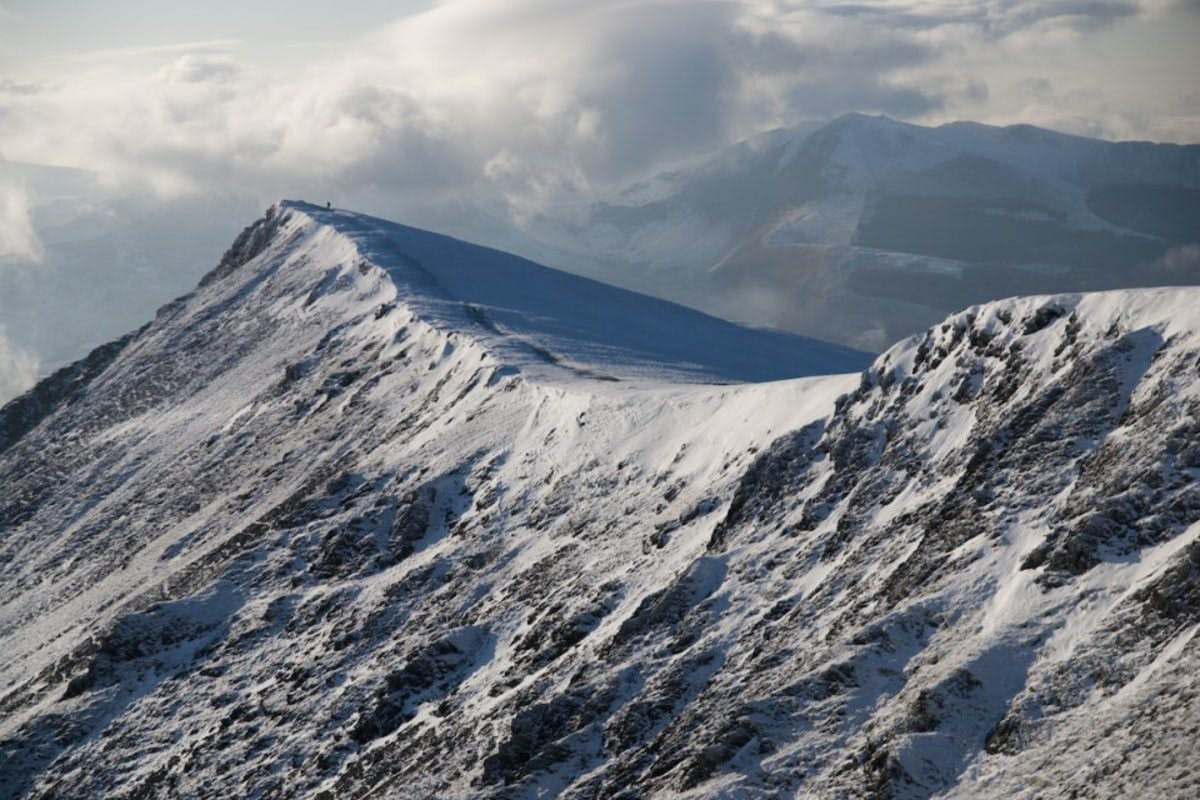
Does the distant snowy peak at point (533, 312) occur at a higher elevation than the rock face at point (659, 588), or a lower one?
higher

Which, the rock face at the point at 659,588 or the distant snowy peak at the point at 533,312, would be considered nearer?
the rock face at the point at 659,588

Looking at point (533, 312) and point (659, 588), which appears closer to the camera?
point (659, 588)

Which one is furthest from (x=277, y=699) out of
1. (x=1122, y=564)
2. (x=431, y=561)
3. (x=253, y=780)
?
(x=1122, y=564)

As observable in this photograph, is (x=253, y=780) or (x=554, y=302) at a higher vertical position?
(x=554, y=302)

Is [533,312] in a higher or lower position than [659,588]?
higher

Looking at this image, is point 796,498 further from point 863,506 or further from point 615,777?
point 615,777
